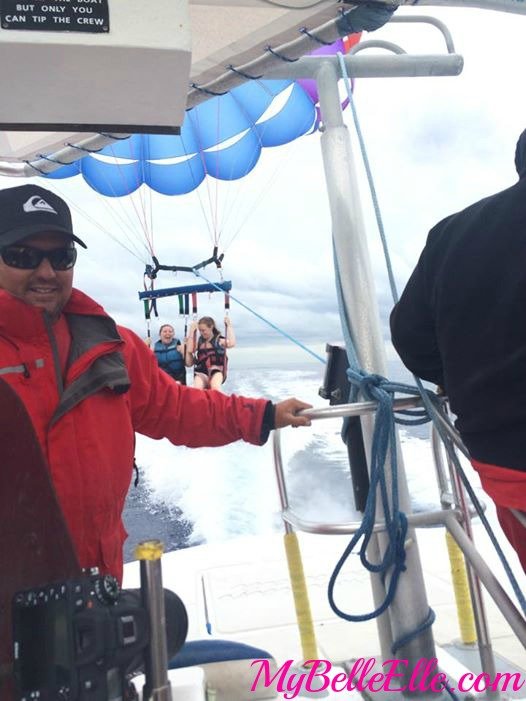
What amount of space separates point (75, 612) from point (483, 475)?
80cm

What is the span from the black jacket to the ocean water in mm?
4730

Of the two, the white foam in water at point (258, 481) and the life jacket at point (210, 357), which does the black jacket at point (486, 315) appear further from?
the life jacket at point (210, 357)

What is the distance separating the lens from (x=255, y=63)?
6.07 ft

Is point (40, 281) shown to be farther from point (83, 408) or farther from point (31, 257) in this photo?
point (83, 408)

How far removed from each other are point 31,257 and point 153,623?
40.0 inches

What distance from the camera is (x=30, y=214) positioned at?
4.93ft

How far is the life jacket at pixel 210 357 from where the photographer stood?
27.4 ft

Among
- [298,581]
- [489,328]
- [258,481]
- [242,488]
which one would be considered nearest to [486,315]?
[489,328]

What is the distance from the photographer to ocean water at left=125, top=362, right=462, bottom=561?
24.4 ft

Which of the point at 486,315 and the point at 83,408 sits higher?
the point at 486,315

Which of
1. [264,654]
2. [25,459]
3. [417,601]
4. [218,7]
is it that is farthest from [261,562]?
[218,7]

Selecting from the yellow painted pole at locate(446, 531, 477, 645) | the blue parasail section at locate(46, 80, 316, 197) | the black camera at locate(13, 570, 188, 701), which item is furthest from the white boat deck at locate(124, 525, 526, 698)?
the blue parasail section at locate(46, 80, 316, 197)

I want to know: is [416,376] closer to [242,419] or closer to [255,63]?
[242,419]

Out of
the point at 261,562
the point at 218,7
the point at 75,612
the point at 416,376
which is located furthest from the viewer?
the point at 261,562
